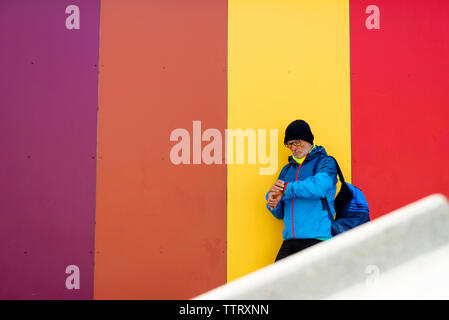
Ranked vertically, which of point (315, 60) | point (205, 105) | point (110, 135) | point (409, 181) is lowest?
point (409, 181)

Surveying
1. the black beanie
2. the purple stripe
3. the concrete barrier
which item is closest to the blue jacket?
the black beanie

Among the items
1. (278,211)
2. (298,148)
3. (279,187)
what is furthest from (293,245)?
(298,148)

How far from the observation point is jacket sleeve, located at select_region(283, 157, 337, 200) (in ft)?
9.23

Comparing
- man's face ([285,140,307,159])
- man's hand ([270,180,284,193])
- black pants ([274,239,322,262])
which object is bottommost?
black pants ([274,239,322,262])

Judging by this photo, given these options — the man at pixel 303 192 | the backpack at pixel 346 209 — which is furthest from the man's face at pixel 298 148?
the backpack at pixel 346 209

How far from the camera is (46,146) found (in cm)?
334

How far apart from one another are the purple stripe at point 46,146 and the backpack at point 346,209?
1.79m

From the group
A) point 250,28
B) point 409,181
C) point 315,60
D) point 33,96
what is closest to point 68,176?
point 33,96

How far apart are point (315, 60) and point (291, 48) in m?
0.21

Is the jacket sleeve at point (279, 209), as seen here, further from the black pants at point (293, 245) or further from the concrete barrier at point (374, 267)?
the concrete barrier at point (374, 267)

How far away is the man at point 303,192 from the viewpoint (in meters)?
2.86

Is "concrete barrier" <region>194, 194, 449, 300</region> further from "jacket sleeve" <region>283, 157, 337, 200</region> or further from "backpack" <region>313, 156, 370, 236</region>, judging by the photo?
"backpack" <region>313, 156, 370, 236</region>

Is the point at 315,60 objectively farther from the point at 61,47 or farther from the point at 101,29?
the point at 61,47

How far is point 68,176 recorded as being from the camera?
3322 millimetres
